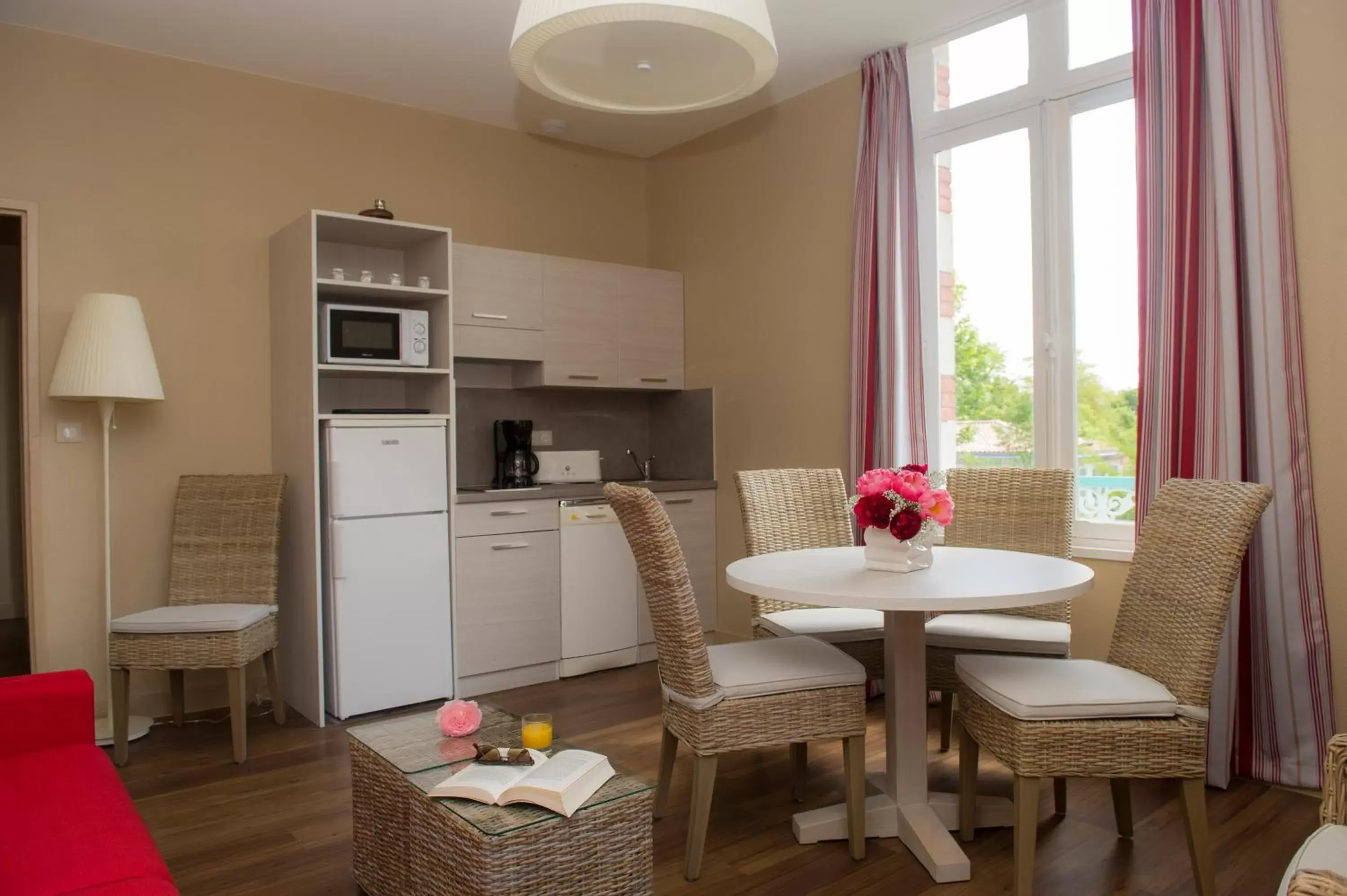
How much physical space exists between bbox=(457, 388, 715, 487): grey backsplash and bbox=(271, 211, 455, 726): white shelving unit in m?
0.45

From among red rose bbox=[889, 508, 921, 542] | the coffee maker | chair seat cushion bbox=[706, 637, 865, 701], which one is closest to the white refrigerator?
the coffee maker

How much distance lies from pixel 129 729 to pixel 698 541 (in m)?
2.61

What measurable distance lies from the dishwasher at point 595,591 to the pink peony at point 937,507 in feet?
6.48

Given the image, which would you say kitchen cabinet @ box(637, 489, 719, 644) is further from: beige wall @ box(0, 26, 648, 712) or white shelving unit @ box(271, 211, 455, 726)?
beige wall @ box(0, 26, 648, 712)

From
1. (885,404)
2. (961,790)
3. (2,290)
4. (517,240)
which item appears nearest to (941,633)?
(961,790)

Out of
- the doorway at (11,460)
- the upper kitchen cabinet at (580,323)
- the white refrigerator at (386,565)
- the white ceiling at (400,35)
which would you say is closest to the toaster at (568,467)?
the upper kitchen cabinet at (580,323)

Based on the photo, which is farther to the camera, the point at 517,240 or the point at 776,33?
the point at 517,240

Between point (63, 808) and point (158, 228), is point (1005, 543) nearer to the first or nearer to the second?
point (63, 808)

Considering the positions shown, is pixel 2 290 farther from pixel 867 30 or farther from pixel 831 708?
pixel 831 708

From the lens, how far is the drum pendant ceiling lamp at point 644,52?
6.50 ft

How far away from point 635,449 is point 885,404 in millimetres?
1718

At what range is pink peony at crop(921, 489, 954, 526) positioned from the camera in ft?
8.13

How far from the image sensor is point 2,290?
5922 mm

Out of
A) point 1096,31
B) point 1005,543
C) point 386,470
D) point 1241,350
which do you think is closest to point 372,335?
point 386,470
